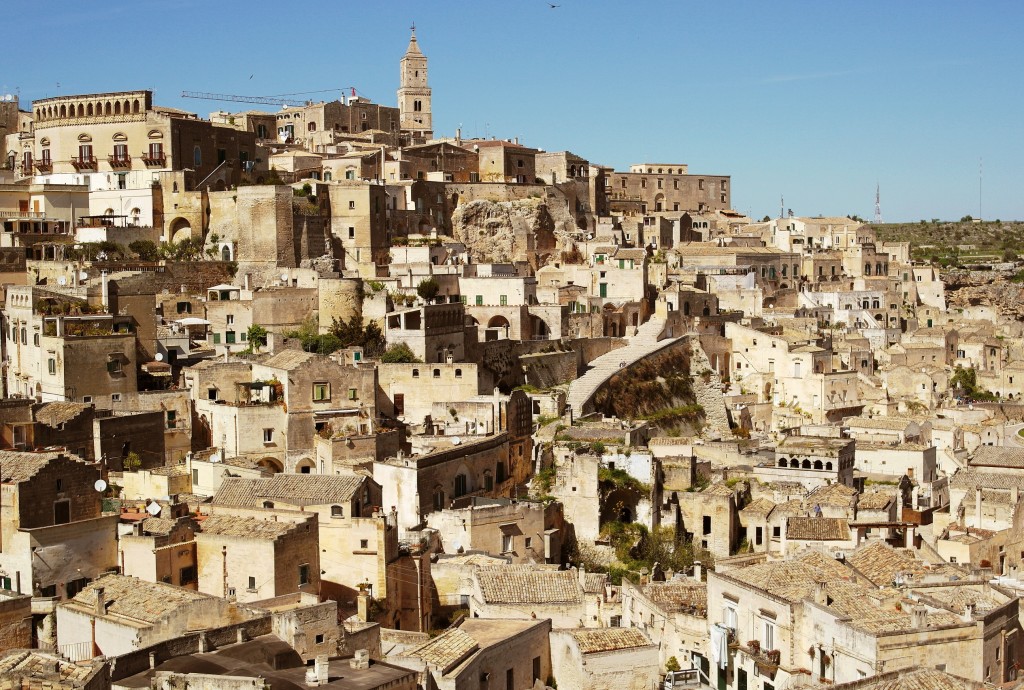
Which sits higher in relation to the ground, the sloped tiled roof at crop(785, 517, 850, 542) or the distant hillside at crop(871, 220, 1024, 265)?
the distant hillside at crop(871, 220, 1024, 265)

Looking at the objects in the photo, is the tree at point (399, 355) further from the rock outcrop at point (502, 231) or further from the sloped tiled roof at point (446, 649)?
the sloped tiled roof at point (446, 649)

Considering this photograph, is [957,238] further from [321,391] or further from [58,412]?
[58,412]

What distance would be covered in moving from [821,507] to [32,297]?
1905 cm

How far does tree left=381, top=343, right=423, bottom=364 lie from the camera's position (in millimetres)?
34188

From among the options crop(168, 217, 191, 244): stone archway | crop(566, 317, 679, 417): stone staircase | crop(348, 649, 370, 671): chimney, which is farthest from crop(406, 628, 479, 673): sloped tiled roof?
crop(168, 217, 191, 244): stone archway

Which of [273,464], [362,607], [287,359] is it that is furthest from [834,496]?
[287,359]

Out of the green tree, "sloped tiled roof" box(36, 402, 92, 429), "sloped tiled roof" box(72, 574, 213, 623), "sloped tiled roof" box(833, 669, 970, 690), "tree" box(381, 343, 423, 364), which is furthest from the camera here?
the green tree

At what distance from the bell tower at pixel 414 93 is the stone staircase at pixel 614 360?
33046 mm

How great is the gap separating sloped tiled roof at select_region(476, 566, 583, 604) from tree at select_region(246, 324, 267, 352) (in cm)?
1464

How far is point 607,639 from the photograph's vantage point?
19.7m

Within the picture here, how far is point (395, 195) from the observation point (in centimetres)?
4731

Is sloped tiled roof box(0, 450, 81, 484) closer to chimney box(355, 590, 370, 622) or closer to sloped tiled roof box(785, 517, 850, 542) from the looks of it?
chimney box(355, 590, 370, 622)

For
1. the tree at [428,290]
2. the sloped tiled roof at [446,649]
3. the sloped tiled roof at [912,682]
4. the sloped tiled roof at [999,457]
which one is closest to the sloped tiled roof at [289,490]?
the sloped tiled roof at [446,649]

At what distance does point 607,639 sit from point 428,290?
2082cm
